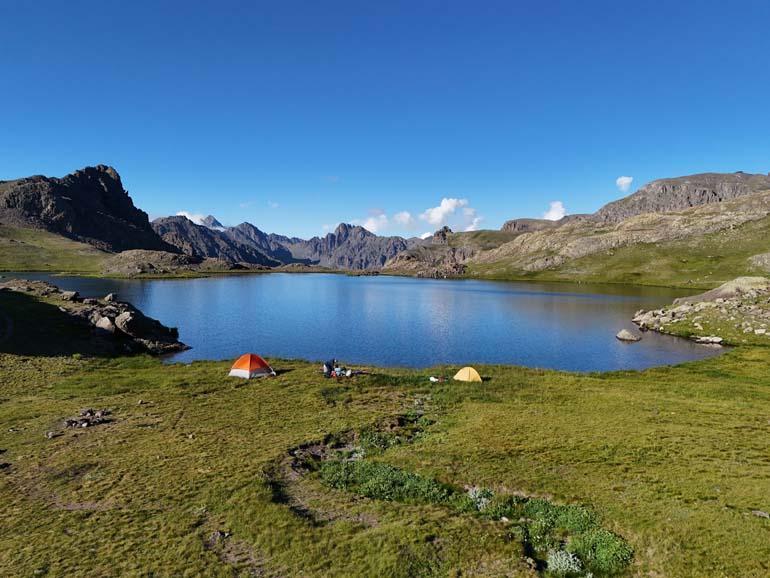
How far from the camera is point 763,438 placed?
90.4 ft

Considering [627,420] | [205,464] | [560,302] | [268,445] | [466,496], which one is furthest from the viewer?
[560,302]

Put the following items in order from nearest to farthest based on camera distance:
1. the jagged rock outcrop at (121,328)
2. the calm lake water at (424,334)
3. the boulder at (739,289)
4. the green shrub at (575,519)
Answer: the green shrub at (575,519)
the jagged rock outcrop at (121,328)
the calm lake water at (424,334)
the boulder at (739,289)

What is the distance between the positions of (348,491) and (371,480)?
1376mm

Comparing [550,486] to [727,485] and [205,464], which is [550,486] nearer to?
[727,485]

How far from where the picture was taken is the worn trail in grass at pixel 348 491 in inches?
629

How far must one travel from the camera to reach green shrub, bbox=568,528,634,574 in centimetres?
1544

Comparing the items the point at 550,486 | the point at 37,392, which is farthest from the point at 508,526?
the point at 37,392

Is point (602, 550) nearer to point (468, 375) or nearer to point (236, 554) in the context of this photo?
point (236, 554)

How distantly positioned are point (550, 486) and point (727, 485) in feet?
27.0

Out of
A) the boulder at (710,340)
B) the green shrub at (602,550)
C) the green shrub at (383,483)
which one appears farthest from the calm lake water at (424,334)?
the green shrub at (602,550)

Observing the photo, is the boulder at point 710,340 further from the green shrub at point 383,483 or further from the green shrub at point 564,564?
the green shrub at point 564,564

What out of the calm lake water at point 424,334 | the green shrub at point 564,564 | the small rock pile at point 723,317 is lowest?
the calm lake water at point 424,334

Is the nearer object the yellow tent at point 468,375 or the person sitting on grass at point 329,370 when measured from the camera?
the person sitting on grass at point 329,370

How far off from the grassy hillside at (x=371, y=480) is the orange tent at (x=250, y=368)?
164 inches
